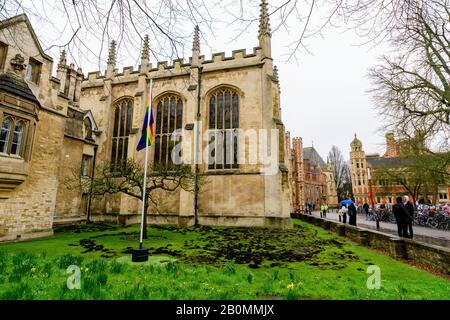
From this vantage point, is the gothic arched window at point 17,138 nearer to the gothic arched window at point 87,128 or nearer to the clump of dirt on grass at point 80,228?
the clump of dirt on grass at point 80,228

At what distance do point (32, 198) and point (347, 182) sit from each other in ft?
211

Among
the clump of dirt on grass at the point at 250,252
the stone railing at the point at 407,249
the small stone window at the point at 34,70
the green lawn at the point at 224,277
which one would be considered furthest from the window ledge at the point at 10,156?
the stone railing at the point at 407,249

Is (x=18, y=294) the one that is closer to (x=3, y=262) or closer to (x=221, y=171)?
(x=3, y=262)

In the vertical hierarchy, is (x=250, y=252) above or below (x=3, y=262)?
below

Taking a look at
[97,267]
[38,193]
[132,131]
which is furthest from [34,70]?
Result: [97,267]

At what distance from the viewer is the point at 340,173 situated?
5778 cm

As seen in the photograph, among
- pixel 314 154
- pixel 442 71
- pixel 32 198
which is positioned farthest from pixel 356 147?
pixel 32 198

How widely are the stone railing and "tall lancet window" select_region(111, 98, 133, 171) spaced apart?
1705cm

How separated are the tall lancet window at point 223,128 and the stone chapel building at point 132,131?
77 mm

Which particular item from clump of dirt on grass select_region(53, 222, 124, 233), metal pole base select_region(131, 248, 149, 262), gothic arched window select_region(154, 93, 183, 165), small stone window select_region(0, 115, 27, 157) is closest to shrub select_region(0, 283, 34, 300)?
metal pole base select_region(131, 248, 149, 262)

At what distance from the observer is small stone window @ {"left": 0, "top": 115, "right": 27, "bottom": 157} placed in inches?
397

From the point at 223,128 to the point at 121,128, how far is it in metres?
8.94

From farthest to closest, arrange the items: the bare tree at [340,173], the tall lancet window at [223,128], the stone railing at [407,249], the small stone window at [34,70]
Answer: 1. the bare tree at [340,173]
2. the tall lancet window at [223,128]
3. the small stone window at [34,70]
4. the stone railing at [407,249]

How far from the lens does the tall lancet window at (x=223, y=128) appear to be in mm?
17156
